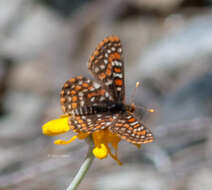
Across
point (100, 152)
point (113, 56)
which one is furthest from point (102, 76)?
point (100, 152)

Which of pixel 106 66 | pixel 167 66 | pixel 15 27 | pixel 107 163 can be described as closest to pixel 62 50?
pixel 15 27

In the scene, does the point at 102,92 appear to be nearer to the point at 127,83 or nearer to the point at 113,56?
the point at 113,56

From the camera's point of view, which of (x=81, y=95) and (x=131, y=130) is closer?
(x=131, y=130)

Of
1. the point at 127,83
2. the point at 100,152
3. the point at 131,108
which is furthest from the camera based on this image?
the point at 127,83

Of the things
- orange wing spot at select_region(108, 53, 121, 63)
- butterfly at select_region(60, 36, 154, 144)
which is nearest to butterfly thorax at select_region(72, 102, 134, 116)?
butterfly at select_region(60, 36, 154, 144)

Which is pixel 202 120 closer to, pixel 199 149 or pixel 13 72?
pixel 199 149

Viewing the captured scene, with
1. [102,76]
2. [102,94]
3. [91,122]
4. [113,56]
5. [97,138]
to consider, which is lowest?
[97,138]

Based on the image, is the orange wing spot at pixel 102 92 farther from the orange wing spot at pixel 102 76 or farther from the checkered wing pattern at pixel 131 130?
the checkered wing pattern at pixel 131 130
